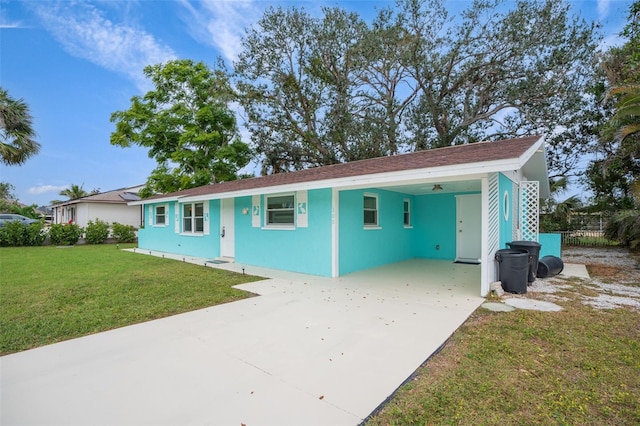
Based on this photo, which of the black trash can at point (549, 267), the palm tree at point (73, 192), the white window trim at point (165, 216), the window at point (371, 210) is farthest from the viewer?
the palm tree at point (73, 192)

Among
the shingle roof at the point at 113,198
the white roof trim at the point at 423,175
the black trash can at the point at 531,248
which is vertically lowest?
the black trash can at the point at 531,248

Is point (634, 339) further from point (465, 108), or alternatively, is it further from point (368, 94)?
point (368, 94)

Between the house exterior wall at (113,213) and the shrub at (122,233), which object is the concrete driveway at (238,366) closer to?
the shrub at (122,233)

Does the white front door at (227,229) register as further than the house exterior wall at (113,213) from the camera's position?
No

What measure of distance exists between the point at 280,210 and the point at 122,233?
1542 cm

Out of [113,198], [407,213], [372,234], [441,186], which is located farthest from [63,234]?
[441,186]

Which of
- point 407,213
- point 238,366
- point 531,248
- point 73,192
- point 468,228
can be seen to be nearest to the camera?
point 238,366

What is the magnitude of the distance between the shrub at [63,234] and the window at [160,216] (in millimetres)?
6515

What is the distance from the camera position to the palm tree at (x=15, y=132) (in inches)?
509

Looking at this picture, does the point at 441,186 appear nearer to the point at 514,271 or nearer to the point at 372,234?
the point at 372,234

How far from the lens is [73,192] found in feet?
123

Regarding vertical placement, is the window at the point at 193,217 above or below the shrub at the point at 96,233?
above

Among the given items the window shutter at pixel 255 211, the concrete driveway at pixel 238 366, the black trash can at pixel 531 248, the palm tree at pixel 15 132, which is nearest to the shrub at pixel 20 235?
the palm tree at pixel 15 132

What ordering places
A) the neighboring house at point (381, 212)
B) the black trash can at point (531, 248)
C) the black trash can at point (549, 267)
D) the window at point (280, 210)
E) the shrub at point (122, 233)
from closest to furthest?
the neighboring house at point (381, 212) → the black trash can at point (531, 248) → the black trash can at point (549, 267) → the window at point (280, 210) → the shrub at point (122, 233)
